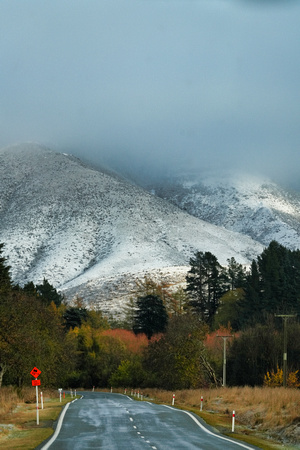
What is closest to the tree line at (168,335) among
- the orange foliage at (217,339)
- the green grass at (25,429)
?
the orange foliage at (217,339)

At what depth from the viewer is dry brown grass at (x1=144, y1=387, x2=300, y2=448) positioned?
2983 cm

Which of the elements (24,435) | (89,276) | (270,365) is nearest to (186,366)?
(270,365)

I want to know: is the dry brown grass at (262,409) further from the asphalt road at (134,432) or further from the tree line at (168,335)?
the tree line at (168,335)

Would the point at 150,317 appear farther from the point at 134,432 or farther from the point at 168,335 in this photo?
the point at 134,432

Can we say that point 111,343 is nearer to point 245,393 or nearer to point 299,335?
point 299,335

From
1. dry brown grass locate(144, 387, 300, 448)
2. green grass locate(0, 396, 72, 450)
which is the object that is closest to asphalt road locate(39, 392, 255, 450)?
green grass locate(0, 396, 72, 450)

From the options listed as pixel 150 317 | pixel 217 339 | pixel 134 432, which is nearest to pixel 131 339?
pixel 150 317

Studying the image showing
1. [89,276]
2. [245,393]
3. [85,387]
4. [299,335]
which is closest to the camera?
[245,393]

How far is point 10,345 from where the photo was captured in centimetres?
4922

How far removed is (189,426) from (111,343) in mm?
81557

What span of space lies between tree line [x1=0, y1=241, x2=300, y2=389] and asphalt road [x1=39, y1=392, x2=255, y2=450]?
14.4m

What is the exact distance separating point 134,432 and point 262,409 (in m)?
11.3

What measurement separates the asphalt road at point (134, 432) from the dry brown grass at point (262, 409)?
3026 mm

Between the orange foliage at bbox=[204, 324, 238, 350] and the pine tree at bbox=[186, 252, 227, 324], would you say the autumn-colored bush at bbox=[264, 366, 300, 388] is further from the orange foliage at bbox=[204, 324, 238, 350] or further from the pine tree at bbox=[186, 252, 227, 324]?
the pine tree at bbox=[186, 252, 227, 324]
